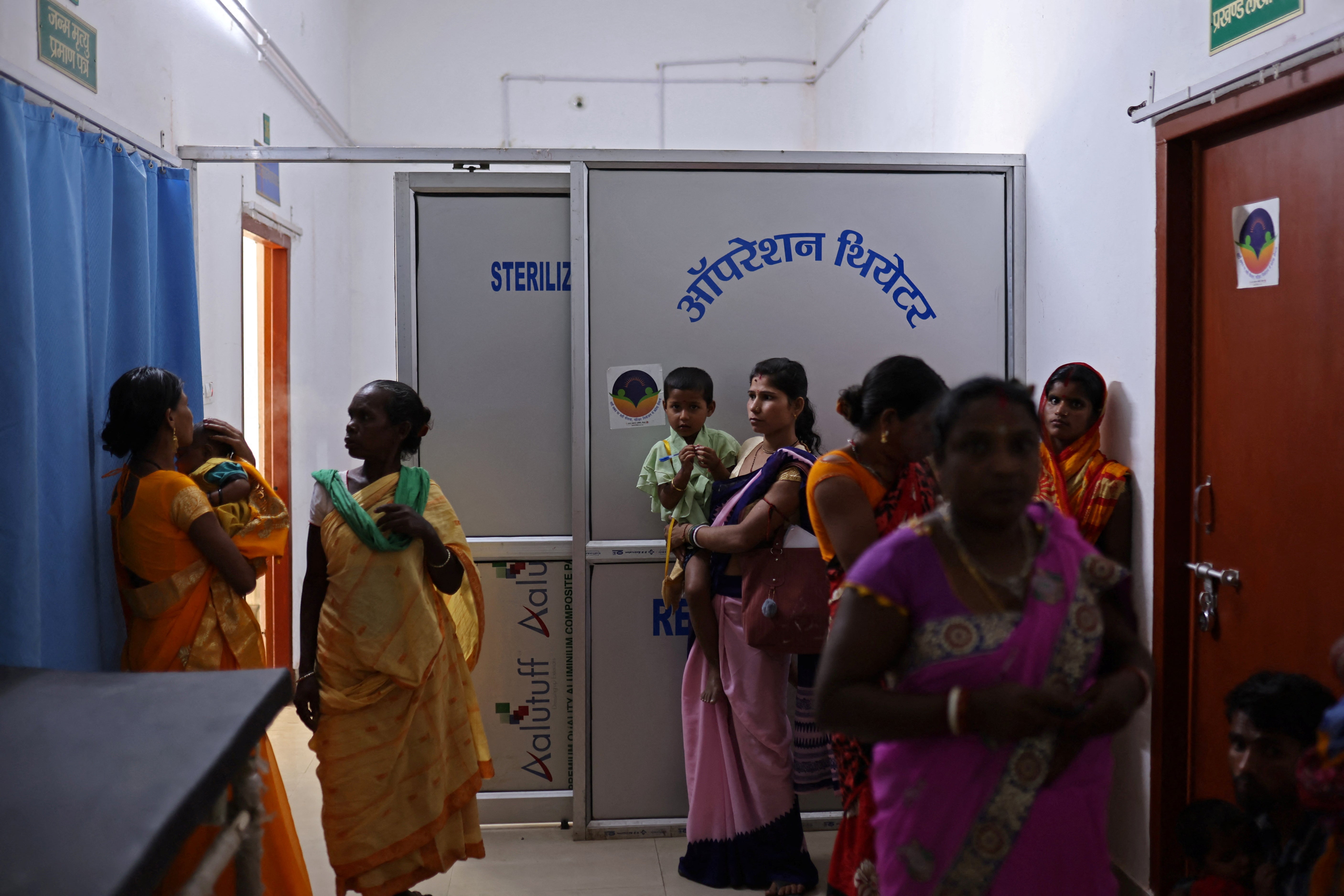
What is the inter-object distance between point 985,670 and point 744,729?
1612 mm

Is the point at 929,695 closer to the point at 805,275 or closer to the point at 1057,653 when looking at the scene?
the point at 1057,653

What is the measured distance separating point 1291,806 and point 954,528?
2.79ft

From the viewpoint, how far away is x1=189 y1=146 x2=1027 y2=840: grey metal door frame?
9.73 feet

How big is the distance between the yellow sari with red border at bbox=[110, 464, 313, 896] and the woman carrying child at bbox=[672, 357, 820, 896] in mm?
1092

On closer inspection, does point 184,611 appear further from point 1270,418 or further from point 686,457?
point 1270,418

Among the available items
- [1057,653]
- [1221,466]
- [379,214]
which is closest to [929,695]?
[1057,653]

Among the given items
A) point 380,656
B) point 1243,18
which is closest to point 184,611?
point 380,656

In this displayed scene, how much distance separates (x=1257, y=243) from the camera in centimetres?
214

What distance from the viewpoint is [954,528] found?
4.20 feet

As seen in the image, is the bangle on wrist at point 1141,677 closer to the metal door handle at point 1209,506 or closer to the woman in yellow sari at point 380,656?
the metal door handle at point 1209,506

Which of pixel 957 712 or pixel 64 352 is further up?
pixel 64 352

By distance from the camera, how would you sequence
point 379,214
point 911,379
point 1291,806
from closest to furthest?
point 1291,806 → point 911,379 → point 379,214

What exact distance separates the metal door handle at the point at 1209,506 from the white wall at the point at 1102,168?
0.13m

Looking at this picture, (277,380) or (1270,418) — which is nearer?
(1270,418)
